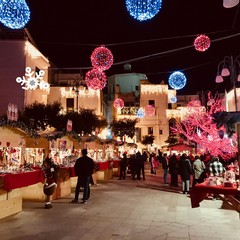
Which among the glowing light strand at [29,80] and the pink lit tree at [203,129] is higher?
the glowing light strand at [29,80]

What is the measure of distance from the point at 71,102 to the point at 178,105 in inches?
753

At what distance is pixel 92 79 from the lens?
1538cm

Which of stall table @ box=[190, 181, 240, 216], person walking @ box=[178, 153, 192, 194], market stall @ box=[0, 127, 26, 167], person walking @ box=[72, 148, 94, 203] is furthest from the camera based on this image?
person walking @ box=[178, 153, 192, 194]

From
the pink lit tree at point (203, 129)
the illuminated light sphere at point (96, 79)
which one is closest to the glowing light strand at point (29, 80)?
the illuminated light sphere at point (96, 79)

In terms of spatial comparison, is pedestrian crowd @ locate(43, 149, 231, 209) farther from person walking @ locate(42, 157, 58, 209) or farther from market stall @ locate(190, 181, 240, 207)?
market stall @ locate(190, 181, 240, 207)

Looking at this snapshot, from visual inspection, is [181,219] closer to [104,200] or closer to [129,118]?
[104,200]

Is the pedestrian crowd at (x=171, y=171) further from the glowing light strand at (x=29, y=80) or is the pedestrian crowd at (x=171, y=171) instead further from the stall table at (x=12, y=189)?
the glowing light strand at (x=29, y=80)

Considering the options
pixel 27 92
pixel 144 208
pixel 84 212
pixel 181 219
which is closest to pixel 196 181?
pixel 144 208

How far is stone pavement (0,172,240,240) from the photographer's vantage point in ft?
20.5

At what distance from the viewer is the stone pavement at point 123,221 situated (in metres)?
6.25

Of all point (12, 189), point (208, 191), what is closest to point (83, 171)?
point (12, 189)

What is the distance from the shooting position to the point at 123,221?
7.46 m

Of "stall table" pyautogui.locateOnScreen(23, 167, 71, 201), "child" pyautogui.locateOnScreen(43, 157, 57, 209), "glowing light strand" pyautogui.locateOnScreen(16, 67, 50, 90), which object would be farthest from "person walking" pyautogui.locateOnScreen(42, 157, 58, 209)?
"glowing light strand" pyautogui.locateOnScreen(16, 67, 50, 90)

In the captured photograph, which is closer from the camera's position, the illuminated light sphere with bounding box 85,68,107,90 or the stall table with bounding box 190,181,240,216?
the stall table with bounding box 190,181,240,216
